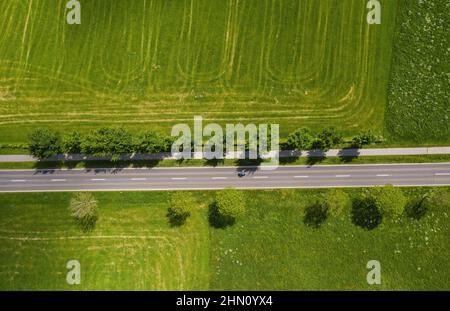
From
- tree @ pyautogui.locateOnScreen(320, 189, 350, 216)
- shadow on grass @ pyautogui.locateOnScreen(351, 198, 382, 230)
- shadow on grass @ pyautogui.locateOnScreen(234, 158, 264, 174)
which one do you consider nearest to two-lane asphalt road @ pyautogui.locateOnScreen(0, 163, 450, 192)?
shadow on grass @ pyautogui.locateOnScreen(234, 158, 264, 174)

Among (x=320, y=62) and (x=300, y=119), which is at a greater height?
(x=320, y=62)

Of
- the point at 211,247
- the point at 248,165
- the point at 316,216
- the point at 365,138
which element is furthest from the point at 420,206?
the point at 211,247

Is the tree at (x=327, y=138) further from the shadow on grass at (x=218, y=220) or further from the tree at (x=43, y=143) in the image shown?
the tree at (x=43, y=143)

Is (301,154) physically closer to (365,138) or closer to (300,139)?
(300,139)

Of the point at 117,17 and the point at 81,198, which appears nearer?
the point at 81,198

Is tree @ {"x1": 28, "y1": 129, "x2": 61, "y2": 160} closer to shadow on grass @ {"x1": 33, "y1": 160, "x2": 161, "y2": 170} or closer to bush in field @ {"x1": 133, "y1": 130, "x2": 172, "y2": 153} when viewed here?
shadow on grass @ {"x1": 33, "y1": 160, "x2": 161, "y2": 170}
